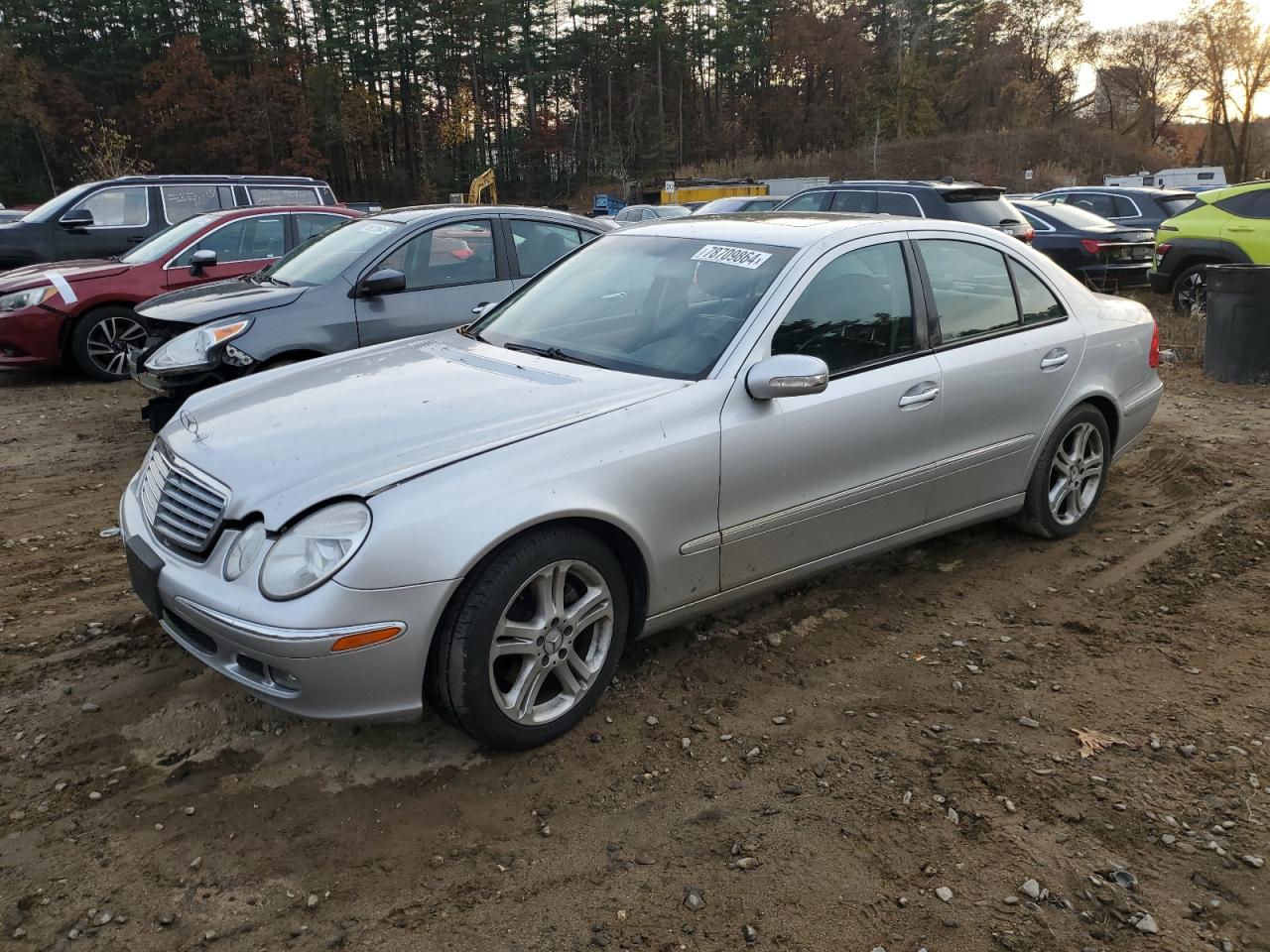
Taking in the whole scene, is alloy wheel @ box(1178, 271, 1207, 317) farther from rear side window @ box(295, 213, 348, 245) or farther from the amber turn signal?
the amber turn signal

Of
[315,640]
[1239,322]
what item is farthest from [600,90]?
[315,640]

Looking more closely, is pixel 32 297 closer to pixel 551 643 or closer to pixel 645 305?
pixel 645 305

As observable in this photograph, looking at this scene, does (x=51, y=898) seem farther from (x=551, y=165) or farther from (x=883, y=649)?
(x=551, y=165)

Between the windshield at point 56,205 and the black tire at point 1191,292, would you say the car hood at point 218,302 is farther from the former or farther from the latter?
the black tire at point 1191,292

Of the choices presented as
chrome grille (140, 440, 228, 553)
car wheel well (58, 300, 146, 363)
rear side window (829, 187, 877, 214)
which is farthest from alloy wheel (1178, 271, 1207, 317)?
car wheel well (58, 300, 146, 363)

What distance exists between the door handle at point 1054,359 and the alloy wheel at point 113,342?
8053mm

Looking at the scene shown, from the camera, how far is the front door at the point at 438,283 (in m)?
6.50

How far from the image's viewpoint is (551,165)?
216ft

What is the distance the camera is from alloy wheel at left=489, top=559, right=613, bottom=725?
9.71 feet

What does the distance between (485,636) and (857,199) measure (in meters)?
10.8

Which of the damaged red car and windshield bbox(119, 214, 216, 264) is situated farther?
windshield bbox(119, 214, 216, 264)

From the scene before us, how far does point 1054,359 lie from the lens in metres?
4.52

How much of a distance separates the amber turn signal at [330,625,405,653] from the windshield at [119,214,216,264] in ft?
25.1

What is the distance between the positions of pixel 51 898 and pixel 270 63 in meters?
63.5
